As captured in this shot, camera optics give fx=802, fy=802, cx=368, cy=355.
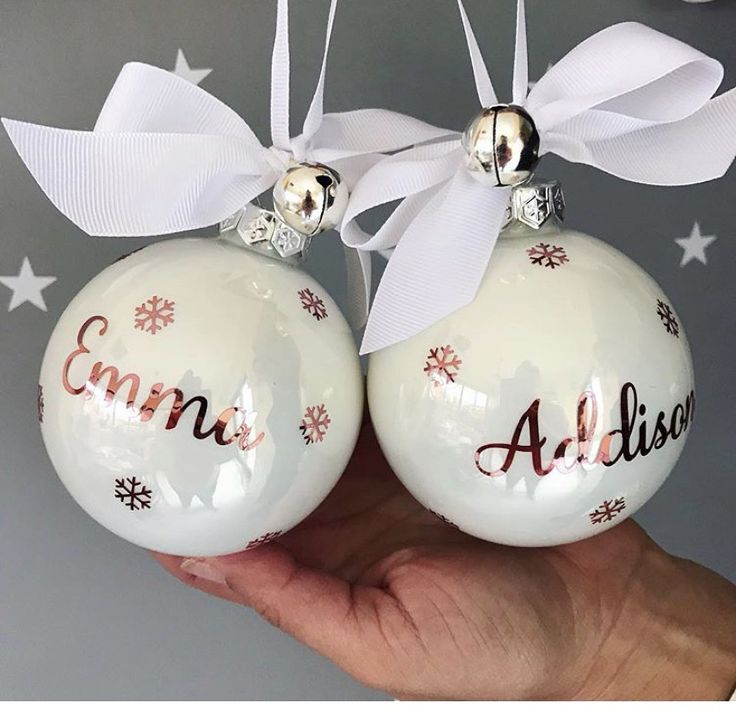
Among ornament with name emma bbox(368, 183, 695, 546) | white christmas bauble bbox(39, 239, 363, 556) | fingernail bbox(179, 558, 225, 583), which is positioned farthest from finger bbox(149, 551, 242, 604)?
ornament with name emma bbox(368, 183, 695, 546)

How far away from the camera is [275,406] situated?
510 millimetres

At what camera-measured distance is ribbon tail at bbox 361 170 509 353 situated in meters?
0.52

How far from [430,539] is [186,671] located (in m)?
0.32

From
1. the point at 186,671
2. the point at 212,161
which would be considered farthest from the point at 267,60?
the point at 186,671

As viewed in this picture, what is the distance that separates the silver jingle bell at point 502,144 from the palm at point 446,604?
1.07 ft

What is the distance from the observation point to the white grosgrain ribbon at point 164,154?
530mm

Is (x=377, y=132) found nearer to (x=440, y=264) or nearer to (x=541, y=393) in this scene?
(x=440, y=264)

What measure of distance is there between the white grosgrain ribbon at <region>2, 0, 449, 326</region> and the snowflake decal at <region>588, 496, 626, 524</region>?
281mm

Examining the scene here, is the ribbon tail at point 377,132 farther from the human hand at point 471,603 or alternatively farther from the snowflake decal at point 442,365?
the human hand at point 471,603

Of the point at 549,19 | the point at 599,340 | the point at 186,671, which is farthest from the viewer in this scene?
the point at 186,671

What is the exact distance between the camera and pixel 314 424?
0.53 m

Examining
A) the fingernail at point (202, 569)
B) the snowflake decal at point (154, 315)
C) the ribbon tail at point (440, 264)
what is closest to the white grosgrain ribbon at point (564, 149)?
the ribbon tail at point (440, 264)

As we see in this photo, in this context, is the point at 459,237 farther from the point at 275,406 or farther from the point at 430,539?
the point at 430,539

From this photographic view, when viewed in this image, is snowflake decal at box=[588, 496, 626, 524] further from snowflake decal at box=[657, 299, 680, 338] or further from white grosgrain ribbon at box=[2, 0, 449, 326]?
white grosgrain ribbon at box=[2, 0, 449, 326]
